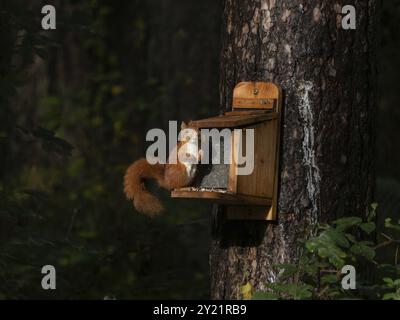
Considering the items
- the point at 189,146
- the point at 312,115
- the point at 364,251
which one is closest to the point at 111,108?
the point at 189,146

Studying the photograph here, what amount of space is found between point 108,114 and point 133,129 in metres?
0.35

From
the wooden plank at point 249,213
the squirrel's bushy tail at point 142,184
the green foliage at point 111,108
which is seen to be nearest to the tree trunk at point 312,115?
the wooden plank at point 249,213

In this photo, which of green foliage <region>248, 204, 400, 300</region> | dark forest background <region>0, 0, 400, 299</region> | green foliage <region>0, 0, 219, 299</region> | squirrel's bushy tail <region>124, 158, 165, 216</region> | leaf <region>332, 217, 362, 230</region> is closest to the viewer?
green foliage <region>248, 204, 400, 300</region>

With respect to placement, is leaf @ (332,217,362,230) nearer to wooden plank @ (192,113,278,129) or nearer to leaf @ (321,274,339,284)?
leaf @ (321,274,339,284)

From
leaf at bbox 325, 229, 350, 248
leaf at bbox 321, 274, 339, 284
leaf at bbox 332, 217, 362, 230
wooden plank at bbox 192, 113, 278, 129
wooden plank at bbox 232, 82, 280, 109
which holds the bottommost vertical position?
leaf at bbox 321, 274, 339, 284

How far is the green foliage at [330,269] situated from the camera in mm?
3271

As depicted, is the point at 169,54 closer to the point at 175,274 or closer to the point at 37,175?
the point at 37,175

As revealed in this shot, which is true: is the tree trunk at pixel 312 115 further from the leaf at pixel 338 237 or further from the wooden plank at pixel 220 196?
the leaf at pixel 338 237

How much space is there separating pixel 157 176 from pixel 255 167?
1.81ft

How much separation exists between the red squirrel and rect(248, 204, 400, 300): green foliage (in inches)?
23.5

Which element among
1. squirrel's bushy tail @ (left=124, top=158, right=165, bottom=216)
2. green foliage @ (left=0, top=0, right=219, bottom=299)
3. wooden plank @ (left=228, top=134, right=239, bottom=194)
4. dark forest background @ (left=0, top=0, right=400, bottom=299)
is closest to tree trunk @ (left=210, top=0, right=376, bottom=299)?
wooden plank @ (left=228, top=134, right=239, bottom=194)

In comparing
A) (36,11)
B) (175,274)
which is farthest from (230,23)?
(175,274)

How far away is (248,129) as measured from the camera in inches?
147

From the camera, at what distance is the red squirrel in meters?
3.89
